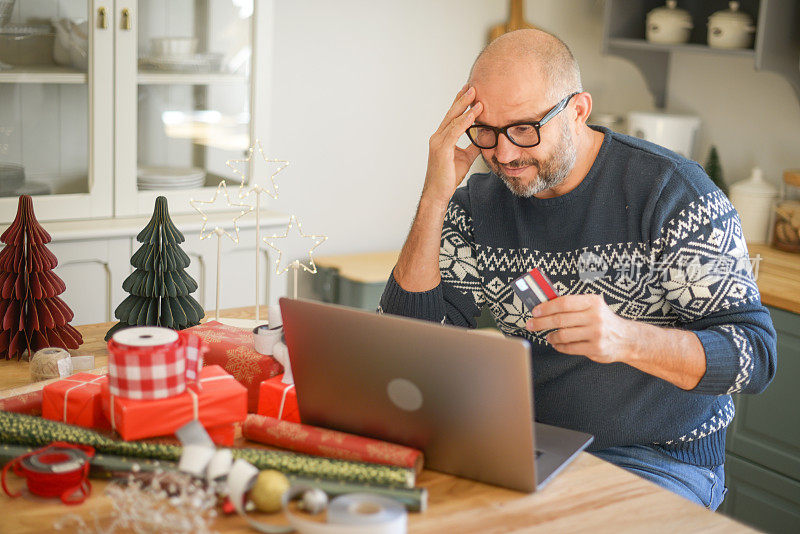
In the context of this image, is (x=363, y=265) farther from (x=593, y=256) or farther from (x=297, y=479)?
(x=297, y=479)

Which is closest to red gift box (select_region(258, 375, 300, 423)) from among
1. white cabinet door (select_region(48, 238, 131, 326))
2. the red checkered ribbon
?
the red checkered ribbon

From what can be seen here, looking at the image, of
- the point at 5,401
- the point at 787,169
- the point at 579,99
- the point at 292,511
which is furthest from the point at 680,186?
the point at 787,169

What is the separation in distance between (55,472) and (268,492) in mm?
269

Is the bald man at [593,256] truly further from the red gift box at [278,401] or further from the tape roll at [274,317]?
the red gift box at [278,401]

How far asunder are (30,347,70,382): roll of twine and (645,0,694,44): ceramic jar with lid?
2.45m

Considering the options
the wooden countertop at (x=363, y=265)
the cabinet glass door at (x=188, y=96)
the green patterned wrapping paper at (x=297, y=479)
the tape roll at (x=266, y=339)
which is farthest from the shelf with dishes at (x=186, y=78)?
the green patterned wrapping paper at (x=297, y=479)

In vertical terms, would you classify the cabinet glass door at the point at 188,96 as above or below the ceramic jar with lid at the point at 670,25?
below

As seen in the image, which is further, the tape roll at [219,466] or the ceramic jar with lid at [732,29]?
the ceramic jar with lid at [732,29]

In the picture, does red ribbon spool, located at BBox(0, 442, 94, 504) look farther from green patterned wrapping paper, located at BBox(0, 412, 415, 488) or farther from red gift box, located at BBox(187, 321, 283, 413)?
red gift box, located at BBox(187, 321, 283, 413)

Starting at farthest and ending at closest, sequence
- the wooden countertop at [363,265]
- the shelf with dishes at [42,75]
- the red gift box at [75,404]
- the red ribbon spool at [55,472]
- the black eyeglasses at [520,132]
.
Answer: the wooden countertop at [363,265] → the shelf with dishes at [42,75] → the black eyeglasses at [520,132] → the red gift box at [75,404] → the red ribbon spool at [55,472]

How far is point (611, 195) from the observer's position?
1.71 meters

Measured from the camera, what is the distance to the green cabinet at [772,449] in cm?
246

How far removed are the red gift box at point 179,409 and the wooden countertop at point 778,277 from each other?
1687 millimetres

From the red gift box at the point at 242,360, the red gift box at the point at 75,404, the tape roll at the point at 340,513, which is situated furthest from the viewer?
the red gift box at the point at 242,360
